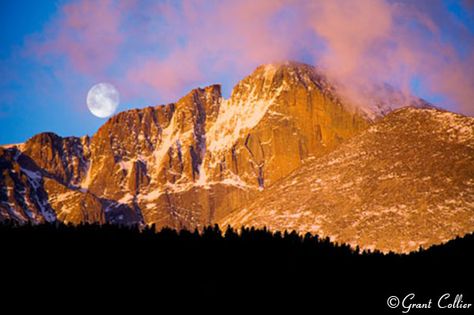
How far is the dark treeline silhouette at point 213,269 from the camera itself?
113562 mm

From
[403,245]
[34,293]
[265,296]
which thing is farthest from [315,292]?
[403,245]

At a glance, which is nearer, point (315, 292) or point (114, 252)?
point (315, 292)

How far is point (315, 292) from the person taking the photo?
404 ft

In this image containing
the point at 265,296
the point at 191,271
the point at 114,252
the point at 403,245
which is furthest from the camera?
the point at 403,245

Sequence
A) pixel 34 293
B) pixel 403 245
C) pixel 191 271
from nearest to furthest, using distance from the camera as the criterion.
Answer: pixel 34 293 < pixel 191 271 < pixel 403 245

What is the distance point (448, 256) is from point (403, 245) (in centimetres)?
7336

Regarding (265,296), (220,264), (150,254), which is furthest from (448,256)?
(150,254)

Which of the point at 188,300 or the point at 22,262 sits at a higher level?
the point at 22,262

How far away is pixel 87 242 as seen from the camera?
14312 cm

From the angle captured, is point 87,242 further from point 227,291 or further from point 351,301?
point 351,301

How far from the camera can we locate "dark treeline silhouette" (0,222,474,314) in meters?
114

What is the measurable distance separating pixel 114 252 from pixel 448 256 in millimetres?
61204

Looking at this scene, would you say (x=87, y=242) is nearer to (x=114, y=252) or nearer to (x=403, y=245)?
(x=114, y=252)

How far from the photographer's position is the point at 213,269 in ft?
438
